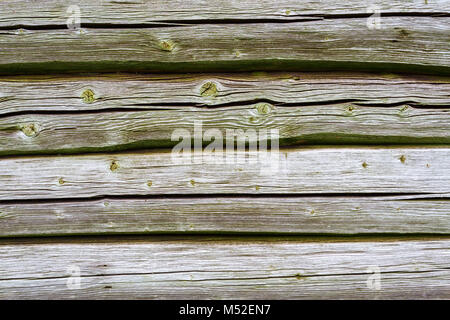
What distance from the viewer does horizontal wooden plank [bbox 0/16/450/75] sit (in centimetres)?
128

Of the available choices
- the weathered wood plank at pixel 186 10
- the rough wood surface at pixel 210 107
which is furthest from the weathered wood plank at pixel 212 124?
the weathered wood plank at pixel 186 10

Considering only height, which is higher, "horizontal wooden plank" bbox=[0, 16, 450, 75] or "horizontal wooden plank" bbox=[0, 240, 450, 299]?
"horizontal wooden plank" bbox=[0, 16, 450, 75]

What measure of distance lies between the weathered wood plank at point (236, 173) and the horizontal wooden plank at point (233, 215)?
0.04m

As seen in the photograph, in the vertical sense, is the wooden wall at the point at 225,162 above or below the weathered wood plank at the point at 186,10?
below

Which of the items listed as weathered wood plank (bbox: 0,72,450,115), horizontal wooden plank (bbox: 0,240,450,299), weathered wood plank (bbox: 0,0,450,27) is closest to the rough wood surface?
weathered wood plank (bbox: 0,72,450,115)

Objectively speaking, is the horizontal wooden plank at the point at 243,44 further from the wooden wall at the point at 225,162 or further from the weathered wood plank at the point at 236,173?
the weathered wood plank at the point at 236,173

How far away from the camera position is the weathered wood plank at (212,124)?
4.29ft

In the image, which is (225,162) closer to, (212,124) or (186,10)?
(212,124)

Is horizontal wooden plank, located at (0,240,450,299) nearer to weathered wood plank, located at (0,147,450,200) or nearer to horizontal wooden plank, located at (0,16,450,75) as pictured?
weathered wood plank, located at (0,147,450,200)

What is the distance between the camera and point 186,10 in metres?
1.29

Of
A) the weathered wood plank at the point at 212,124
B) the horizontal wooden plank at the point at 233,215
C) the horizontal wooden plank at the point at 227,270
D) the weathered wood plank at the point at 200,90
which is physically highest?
the weathered wood plank at the point at 200,90

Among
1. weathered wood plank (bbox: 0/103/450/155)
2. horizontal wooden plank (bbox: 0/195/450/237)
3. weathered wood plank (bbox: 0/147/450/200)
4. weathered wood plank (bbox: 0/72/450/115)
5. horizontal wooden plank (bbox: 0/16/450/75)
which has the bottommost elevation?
horizontal wooden plank (bbox: 0/195/450/237)

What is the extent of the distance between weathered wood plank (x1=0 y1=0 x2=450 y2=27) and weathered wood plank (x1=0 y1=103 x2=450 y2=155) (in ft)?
1.17
